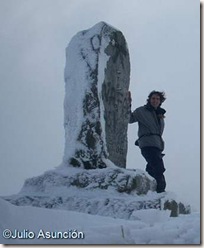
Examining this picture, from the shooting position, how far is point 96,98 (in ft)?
19.7

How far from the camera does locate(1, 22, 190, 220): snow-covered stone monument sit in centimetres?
512

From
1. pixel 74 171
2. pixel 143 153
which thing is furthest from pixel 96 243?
pixel 143 153

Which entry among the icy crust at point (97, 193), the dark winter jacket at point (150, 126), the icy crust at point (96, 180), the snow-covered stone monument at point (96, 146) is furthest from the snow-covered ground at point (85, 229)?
the dark winter jacket at point (150, 126)

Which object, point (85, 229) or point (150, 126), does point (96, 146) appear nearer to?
point (150, 126)

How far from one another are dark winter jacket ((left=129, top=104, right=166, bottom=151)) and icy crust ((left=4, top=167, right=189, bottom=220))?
673 mm

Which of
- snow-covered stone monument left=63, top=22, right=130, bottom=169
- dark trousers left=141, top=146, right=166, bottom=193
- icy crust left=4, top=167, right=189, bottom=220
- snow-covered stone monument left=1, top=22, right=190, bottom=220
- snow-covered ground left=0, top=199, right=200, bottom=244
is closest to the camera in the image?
snow-covered ground left=0, top=199, right=200, bottom=244

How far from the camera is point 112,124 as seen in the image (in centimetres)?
617

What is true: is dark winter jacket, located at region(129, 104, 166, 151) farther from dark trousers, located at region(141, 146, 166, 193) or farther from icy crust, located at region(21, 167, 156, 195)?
icy crust, located at region(21, 167, 156, 195)

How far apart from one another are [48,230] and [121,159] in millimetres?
2708

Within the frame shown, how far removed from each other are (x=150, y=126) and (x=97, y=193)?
140cm

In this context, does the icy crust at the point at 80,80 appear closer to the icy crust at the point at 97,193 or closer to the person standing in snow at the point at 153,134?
the icy crust at the point at 97,193

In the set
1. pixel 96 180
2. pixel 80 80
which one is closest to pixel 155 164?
pixel 96 180

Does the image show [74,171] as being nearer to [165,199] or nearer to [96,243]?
[165,199]

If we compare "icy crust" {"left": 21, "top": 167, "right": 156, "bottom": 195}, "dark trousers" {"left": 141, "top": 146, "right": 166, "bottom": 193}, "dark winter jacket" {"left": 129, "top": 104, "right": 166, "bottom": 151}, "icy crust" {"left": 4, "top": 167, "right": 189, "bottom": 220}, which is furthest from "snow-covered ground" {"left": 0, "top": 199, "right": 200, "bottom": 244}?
"dark winter jacket" {"left": 129, "top": 104, "right": 166, "bottom": 151}
